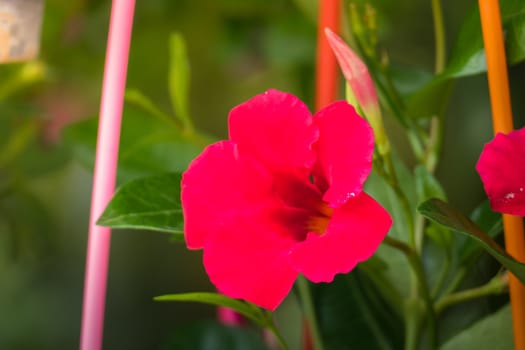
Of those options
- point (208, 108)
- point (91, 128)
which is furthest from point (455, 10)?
point (91, 128)

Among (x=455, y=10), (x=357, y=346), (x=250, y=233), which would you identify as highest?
(x=455, y=10)

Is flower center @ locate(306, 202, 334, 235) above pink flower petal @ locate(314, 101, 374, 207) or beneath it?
beneath

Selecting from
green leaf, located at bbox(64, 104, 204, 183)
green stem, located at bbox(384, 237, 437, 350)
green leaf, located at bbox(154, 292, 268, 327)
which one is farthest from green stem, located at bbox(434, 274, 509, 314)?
green leaf, located at bbox(64, 104, 204, 183)

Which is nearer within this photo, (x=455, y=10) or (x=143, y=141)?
(x=143, y=141)

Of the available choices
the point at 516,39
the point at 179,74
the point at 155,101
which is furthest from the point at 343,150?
the point at 155,101

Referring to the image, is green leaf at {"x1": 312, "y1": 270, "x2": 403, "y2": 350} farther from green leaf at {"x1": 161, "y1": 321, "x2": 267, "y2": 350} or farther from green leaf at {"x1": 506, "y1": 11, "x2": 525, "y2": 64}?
green leaf at {"x1": 506, "y1": 11, "x2": 525, "y2": 64}

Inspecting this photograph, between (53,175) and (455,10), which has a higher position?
(455,10)

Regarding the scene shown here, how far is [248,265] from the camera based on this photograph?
0.29m

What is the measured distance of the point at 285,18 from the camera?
74cm

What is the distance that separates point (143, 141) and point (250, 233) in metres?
0.24

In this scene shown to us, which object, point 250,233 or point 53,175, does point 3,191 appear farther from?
point 250,233

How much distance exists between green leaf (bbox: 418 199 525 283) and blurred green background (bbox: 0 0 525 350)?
1.27 ft

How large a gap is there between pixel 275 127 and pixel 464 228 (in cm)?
10

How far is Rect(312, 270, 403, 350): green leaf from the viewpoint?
16.8 inches
